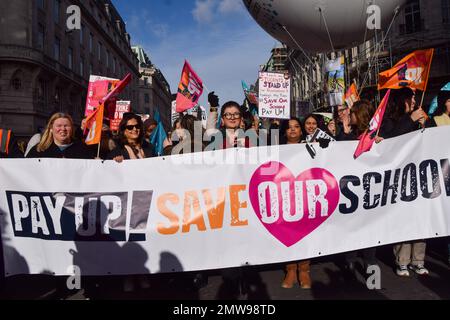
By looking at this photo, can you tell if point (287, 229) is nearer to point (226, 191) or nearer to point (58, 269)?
point (226, 191)

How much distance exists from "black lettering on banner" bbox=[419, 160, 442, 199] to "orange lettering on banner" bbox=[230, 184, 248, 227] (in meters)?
1.88

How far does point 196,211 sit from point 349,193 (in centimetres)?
158

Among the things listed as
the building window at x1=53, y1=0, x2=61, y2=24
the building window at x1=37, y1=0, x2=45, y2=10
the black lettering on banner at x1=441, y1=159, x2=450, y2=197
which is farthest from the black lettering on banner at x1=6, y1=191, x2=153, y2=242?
the building window at x1=53, y1=0, x2=61, y2=24

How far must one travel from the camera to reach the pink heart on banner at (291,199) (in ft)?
12.7

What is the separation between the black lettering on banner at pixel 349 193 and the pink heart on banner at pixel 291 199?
62 mm

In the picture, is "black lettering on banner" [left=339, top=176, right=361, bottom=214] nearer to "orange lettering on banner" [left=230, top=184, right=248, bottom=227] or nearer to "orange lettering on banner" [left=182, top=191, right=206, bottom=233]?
"orange lettering on banner" [left=230, top=184, right=248, bottom=227]

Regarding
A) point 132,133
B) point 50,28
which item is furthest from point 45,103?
point 132,133

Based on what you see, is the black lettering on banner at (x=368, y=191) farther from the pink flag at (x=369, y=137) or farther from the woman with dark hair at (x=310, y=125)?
the woman with dark hair at (x=310, y=125)

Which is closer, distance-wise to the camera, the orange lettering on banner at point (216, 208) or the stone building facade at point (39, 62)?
the orange lettering on banner at point (216, 208)

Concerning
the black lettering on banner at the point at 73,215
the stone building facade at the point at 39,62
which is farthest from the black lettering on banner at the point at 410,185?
the stone building facade at the point at 39,62

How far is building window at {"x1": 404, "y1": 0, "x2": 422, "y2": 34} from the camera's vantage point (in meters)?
23.0
